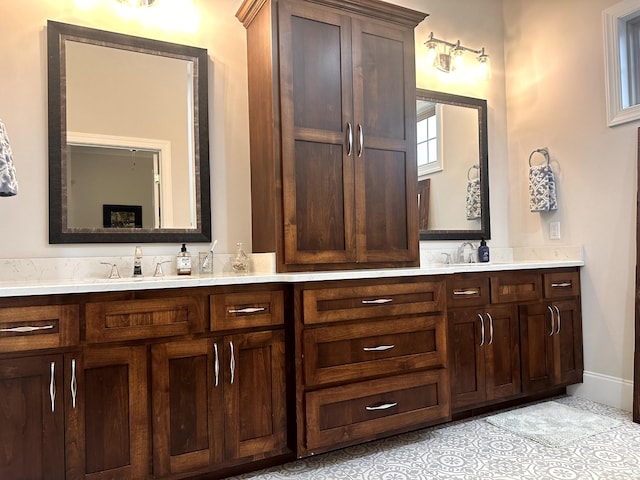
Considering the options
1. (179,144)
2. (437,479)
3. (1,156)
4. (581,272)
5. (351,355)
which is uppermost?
(179,144)

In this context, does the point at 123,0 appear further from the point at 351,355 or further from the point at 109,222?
the point at 351,355

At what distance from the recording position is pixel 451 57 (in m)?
3.36

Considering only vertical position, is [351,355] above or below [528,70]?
below

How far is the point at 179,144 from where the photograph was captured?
2.47 metres

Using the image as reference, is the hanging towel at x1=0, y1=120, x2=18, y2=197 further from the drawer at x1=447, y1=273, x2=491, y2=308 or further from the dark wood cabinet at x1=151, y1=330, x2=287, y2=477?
the drawer at x1=447, y1=273, x2=491, y2=308

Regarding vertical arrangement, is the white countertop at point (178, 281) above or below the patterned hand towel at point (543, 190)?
below

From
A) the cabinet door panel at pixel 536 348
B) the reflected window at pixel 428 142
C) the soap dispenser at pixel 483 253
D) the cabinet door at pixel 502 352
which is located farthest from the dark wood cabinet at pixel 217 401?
the soap dispenser at pixel 483 253

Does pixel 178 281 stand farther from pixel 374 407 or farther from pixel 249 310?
pixel 374 407

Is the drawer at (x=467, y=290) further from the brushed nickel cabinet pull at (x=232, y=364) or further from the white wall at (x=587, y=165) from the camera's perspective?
the brushed nickel cabinet pull at (x=232, y=364)

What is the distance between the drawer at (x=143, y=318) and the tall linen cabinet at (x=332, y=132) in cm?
52

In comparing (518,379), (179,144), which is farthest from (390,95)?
(518,379)

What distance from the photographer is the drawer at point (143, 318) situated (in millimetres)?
1744

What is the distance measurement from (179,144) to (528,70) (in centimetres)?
261

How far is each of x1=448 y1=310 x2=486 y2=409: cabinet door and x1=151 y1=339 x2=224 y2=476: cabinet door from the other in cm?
133
